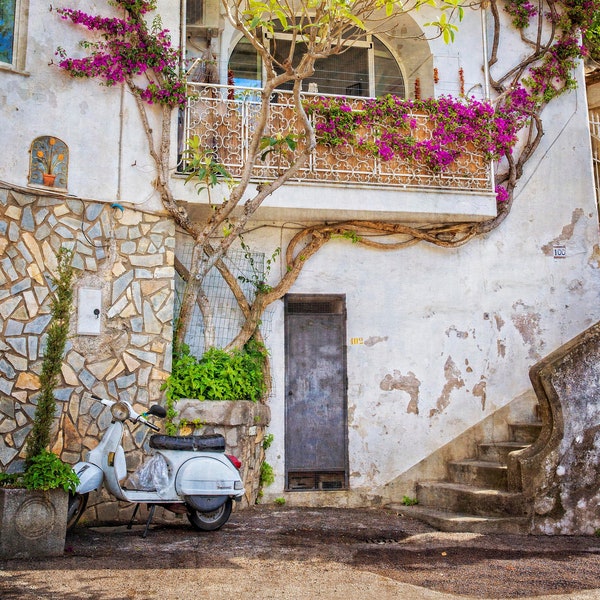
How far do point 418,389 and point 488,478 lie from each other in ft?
5.51

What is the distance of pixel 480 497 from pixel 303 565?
9.61ft

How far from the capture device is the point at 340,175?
9531 mm

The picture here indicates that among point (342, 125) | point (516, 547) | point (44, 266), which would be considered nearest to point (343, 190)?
point (342, 125)

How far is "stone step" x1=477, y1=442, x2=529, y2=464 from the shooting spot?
930 centimetres

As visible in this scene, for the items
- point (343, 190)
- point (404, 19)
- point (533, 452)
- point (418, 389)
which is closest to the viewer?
point (533, 452)

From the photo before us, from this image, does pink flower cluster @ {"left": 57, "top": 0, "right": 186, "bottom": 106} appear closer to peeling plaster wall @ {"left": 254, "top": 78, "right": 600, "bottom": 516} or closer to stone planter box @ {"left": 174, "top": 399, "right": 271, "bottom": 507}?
peeling plaster wall @ {"left": 254, "top": 78, "right": 600, "bottom": 516}

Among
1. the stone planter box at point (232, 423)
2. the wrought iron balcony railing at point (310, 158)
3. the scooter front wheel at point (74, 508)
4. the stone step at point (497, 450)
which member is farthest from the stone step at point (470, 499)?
the scooter front wheel at point (74, 508)

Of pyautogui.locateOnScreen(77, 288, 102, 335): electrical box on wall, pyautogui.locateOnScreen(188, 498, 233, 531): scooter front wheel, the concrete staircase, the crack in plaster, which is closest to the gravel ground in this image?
pyautogui.locateOnScreen(188, 498, 233, 531): scooter front wheel

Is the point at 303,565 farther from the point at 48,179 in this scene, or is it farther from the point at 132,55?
the point at 132,55

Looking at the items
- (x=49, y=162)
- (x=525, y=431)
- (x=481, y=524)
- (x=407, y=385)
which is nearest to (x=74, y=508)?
(x=49, y=162)

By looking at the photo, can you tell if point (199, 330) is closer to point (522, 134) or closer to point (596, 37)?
point (522, 134)

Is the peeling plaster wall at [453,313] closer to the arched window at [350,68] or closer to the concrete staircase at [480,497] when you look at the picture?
the concrete staircase at [480,497]

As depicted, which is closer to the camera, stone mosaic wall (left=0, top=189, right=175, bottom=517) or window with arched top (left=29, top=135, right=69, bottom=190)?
stone mosaic wall (left=0, top=189, right=175, bottom=517)

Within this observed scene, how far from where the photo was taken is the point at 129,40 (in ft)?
→ 28.6
